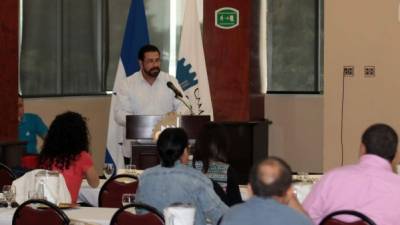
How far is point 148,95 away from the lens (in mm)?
8211

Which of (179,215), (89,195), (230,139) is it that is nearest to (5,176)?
(89,195)

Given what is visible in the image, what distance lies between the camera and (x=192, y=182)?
4.80 m

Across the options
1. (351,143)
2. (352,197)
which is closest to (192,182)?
(352,197)

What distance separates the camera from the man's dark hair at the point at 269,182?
3475 mm

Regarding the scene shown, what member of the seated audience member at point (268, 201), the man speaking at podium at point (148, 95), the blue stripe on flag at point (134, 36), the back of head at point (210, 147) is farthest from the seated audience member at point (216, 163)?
the blue stripe on flag at point (134, 36)

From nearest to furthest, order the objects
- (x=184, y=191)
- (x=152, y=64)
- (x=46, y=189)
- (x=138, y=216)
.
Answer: (x=138, y=216) → (x=184, y=191) → (x=46, y=189) → (x=152, y=64)

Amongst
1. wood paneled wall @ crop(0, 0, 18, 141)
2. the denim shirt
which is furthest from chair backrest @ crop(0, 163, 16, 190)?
the denim shirt

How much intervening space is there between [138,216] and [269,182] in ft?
4.34

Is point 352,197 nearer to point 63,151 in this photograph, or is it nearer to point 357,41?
point 63,151

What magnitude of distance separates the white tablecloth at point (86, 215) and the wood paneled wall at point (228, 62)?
17.3ft

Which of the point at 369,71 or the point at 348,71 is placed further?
the point at 348,71

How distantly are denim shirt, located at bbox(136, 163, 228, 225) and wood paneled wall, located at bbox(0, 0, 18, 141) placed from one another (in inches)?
151

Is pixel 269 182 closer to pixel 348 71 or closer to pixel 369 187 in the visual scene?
pixel 369 187

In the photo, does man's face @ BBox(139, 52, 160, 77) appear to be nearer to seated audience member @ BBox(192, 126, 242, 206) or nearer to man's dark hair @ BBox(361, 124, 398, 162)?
seated audience member @ BBox(192, 126, 242, 206)
